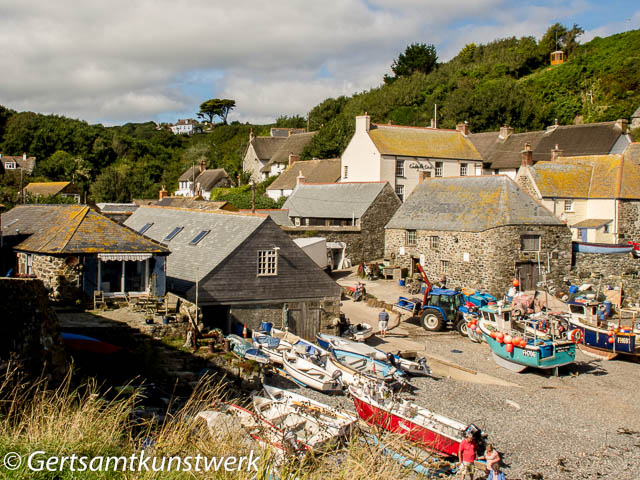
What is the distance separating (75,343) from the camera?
15422 millimetres

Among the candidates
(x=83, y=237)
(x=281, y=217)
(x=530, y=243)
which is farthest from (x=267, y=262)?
(x=281, y=217)

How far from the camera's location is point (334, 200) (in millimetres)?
43688

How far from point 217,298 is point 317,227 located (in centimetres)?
1697

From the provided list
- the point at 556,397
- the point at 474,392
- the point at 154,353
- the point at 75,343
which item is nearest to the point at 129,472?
the point at 75,343

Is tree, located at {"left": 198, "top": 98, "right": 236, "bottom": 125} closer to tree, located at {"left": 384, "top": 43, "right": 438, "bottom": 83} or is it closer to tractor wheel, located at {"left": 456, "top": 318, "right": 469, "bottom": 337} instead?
tree, located at {"left": 384, "top": 43, "right": 438, "bottom": 83}

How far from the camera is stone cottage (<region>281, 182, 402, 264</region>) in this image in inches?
1558

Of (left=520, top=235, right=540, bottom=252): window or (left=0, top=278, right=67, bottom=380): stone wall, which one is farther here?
(left=520, top=235, right=540, bottom=252): window

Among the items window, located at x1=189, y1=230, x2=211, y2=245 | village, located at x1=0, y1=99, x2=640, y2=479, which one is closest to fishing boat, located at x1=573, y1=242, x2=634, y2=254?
village, located at x1=0, y1=99, x2=640, y2=479

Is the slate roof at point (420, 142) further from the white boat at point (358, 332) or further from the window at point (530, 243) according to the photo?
the white boat at point (358, 332)

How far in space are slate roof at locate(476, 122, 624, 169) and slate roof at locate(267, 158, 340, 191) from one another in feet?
46.4

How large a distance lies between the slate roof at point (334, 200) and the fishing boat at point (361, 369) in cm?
2140

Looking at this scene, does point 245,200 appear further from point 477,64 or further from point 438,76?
point 477,64

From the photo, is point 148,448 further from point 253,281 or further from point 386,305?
point 386,305

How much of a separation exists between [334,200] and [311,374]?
2626cm
